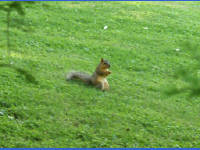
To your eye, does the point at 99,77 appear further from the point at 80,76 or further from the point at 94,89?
the point at 80,76

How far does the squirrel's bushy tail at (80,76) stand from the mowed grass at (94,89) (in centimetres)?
12

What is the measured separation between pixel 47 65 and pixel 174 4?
302 inches

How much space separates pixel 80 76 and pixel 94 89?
13.6 inches

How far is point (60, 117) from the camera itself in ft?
20.8

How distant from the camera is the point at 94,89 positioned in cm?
755

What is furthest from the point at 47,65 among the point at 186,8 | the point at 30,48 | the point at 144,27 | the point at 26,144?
the point at 186,8

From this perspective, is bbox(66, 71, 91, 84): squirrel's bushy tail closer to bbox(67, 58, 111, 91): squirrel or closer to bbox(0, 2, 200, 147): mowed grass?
bbox(67, 58, 111, 91): squirrel

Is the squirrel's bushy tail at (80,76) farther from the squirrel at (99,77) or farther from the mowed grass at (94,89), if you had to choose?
the mowed grass at (94,89)

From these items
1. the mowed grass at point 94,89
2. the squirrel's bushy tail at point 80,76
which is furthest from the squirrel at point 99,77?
the mowed grass at point 94,89

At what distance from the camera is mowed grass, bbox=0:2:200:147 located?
5965 mm

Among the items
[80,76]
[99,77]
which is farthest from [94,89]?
[80,76]

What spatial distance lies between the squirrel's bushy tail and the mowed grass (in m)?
0.12

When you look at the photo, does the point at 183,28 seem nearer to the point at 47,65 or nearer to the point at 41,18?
the point at 41,18

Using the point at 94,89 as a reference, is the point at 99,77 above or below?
above
